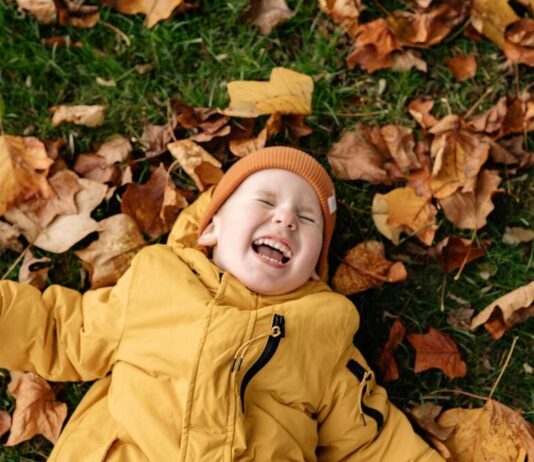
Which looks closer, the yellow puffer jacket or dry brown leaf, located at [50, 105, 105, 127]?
the yellow puffer jacket

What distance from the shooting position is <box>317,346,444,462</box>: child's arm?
8.33ft

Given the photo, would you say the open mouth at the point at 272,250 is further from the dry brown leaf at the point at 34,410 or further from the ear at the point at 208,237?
the dry brown leaf at the point at 34,410

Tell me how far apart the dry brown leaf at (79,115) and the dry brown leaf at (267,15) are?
2.66 ft

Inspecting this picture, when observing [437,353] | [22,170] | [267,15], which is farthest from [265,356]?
[267,15]

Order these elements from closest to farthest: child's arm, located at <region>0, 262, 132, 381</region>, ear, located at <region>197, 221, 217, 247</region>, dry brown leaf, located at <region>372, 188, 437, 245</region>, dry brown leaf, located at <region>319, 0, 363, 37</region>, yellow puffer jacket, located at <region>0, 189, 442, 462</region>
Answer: yellow puffer jacket, located at <region>0, 189, 442, 462</region> < child's arm, located at <region>0, 262, 132, 381</region> < ear, located at <region>197, 221, 217, 247</region> < dry brown leaf, located at <region>372, 188, 437, 245</region> < dry brown leaf, located at <region>319, 0, 363, 37</region>

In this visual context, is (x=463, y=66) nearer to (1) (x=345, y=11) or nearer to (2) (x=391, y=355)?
(1) (x=345, y=11)

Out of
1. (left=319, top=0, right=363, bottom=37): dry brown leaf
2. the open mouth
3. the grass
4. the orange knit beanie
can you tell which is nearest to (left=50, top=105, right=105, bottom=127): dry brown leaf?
the grass

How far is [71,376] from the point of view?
2627 mm

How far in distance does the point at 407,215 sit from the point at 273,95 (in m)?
0.78

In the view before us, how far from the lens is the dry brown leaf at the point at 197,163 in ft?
9.66

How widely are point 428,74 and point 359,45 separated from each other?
1.16 ft

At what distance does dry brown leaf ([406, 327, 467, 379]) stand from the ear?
929 mm

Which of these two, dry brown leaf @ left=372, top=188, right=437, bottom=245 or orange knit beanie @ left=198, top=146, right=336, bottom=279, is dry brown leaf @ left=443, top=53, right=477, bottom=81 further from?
orange knit beanie @ left=198, top=146, right=336, bottom=279

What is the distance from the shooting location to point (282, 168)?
266 centimetres
